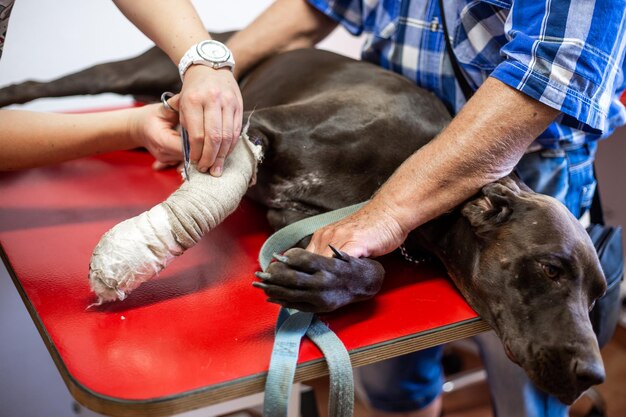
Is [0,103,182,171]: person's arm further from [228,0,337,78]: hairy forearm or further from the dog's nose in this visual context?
the dog's nose

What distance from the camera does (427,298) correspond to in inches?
45.2

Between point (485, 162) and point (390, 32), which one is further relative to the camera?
point (390, 32)

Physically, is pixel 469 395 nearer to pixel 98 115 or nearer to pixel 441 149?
pixel 441 149

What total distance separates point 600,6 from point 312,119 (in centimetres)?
56

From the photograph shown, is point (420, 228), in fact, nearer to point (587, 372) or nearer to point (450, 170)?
point (450, 170)

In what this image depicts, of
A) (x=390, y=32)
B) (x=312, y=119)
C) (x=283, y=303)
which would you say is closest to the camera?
(x=283, y=303)

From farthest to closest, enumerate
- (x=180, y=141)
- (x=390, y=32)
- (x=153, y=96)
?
(x=153, y=96) → (x=390, y=32) → (x=180, y=141)

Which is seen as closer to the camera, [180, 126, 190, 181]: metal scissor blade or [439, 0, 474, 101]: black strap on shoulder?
[180, 126, 190, 181]: metal scissor blade

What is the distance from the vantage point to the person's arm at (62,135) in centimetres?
135

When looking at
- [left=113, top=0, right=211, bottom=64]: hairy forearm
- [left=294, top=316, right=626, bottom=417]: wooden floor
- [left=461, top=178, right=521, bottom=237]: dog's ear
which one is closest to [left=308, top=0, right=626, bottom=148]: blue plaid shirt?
[left=461, top=178, right=521, bottom=237]: dog's ear

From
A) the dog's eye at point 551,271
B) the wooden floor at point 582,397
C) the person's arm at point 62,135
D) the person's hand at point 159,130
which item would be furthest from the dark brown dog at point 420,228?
the wooden floor at point 582,397

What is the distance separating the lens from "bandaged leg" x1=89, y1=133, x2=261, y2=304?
40.1 inches

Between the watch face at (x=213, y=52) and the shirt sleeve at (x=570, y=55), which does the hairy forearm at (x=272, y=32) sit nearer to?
the watch face at (x=213, y=52)

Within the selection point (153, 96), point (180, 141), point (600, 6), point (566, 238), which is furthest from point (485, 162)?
point (153, 96)
